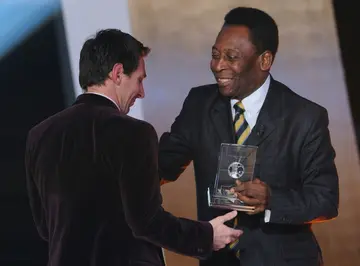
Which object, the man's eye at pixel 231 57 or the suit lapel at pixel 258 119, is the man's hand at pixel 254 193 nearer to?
the suit lapel at pixel 258 119

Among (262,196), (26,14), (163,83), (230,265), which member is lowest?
(230,265)

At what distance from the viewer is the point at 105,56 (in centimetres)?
136

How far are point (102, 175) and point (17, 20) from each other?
0.96 m

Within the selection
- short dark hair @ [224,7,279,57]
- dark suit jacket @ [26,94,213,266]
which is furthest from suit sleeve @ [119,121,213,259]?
short dark hair @ [224,7,279,57]

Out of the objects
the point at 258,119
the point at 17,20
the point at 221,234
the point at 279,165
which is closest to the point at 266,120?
the point at 258,119

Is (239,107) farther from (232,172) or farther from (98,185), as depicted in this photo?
(98,185)

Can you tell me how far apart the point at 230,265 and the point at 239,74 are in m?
0.56

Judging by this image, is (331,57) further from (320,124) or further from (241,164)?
(241,164)

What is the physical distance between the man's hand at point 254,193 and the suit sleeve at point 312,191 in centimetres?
2

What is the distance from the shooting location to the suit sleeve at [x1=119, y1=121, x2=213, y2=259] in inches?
50.4

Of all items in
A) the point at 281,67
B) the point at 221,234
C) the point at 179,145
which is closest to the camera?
the point at 221,234

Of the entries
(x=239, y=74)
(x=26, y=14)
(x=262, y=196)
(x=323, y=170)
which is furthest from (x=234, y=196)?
(x=26, y=14)

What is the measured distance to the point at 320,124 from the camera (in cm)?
160

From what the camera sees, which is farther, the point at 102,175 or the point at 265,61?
the point at 265,61
